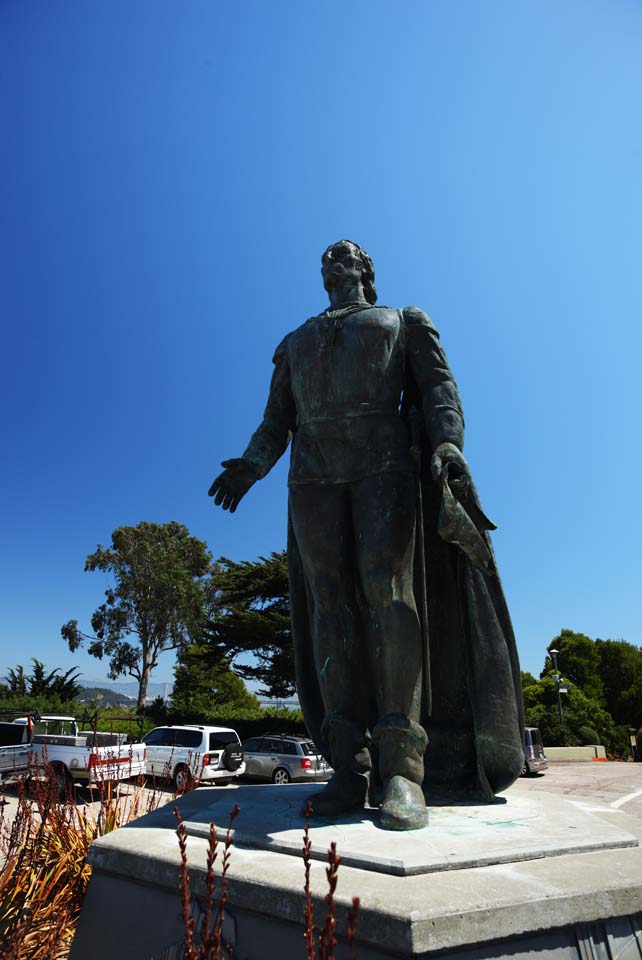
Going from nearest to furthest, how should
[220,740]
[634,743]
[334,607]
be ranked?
[334,607] → [220,740] → [634,743]

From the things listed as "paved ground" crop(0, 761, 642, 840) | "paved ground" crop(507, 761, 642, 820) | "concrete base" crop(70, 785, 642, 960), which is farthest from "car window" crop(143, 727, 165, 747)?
"concrete base" crop(70, 785, 642, 960)

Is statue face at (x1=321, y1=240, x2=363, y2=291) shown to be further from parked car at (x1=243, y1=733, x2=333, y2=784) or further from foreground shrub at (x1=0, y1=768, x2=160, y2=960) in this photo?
parked car at (x1=243, y1=733, x2=333, y2=784)

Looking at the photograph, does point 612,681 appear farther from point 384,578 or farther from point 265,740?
point 384,578

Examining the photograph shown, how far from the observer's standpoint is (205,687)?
3869cm

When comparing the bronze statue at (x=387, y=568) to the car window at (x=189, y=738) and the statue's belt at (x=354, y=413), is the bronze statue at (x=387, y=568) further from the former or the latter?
the car window at (x=189, y=738)

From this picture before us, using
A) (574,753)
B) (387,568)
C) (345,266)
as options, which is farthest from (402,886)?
(574,753)

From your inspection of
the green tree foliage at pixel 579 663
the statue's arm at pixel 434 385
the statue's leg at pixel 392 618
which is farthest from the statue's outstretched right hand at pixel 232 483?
the green tree foliage at pixel 579 663

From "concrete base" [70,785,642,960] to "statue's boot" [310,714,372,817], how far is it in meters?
0.10

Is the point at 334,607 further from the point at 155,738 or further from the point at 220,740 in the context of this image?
the point at 155,738

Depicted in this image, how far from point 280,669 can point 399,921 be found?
26845 millimetres

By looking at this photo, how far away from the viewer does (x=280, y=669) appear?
89.8 ft

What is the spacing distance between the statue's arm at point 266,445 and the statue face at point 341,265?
0.46m

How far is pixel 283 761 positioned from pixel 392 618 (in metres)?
16.4

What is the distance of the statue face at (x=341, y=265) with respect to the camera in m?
3.68
